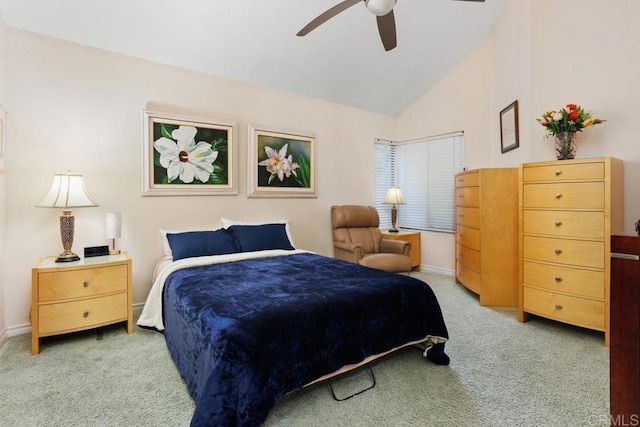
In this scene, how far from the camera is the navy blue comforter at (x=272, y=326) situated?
146 centimetres

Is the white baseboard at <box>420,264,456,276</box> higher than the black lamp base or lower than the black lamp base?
lower

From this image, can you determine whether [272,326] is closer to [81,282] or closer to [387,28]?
[81,282]

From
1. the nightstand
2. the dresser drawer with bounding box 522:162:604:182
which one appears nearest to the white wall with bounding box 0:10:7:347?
the nightstand

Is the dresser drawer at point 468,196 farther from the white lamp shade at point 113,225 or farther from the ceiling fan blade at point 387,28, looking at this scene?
Answer: the white lamp shade at point 113,225

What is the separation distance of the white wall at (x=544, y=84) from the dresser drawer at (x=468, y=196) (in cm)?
60

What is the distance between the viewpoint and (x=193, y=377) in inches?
69.8

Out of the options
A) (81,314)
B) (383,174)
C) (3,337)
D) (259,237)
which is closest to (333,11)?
(259,237)

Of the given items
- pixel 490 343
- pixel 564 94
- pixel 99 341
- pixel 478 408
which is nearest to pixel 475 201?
pixel 564 94

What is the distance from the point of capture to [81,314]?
99.9 inches

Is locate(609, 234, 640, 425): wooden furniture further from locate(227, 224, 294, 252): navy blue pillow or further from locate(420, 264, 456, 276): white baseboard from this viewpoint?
locate(420, 264, 456, 276): white baseboard

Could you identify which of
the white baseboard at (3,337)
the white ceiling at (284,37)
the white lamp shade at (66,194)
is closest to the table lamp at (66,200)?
the white lamp shade at (66,194)

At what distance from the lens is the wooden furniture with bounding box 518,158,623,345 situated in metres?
2.52

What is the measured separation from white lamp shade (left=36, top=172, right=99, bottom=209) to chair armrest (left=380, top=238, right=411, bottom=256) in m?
3.43

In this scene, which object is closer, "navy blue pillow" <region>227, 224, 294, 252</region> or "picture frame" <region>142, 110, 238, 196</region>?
"picture frame" <region>142, 110, 238, 196</region>
